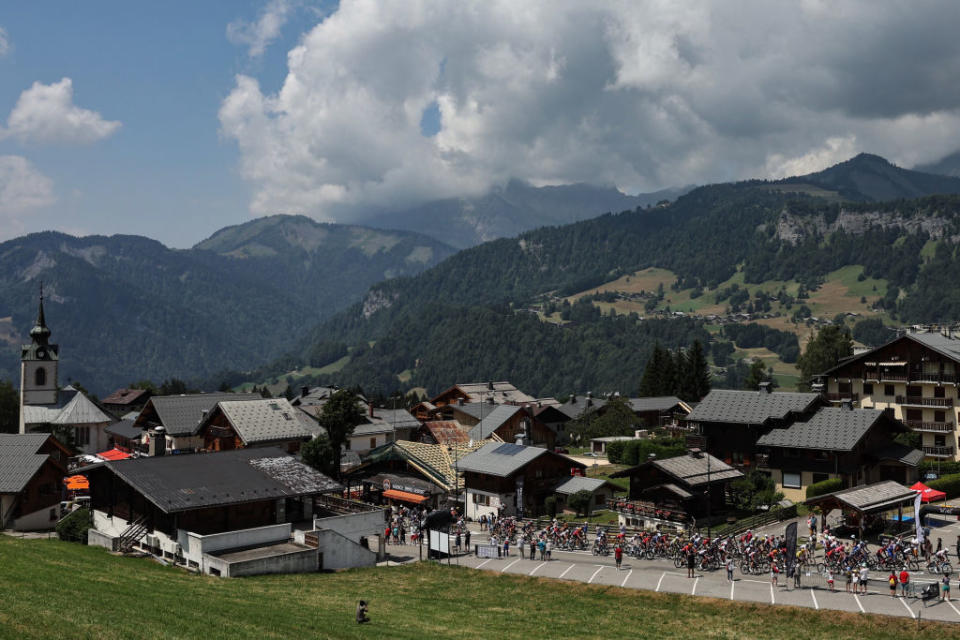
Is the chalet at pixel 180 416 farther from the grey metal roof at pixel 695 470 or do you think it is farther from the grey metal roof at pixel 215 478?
the grey metal roof at pixel 695 470

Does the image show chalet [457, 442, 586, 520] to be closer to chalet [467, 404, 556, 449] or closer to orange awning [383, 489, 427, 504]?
orange awning [383, 489, 427, 504]

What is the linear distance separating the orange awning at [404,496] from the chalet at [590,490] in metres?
11.1

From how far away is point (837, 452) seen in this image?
60812 millimetres

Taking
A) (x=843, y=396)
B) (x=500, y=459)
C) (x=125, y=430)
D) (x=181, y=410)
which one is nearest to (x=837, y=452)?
(x=843, y=396)

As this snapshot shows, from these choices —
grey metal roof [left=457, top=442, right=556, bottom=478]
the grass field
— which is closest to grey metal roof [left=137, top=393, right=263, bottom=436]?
grey metal roof [left=457, top=442, right=556, bottom=478]

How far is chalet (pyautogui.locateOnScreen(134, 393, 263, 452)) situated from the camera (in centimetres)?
8706

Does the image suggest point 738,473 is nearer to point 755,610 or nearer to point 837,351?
point 755,610

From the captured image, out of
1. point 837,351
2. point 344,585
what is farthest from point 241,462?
point 837,351

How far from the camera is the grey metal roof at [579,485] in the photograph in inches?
2402

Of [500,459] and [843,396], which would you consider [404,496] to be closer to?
[500,459]

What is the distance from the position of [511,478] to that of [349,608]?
1226 inches

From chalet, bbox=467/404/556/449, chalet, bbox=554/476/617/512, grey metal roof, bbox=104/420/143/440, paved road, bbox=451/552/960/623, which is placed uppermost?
chalet, bbox=467/404/556/449

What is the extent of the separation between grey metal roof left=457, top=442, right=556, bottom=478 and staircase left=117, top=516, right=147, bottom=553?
25.5 m

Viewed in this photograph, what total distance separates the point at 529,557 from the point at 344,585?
478 inches
